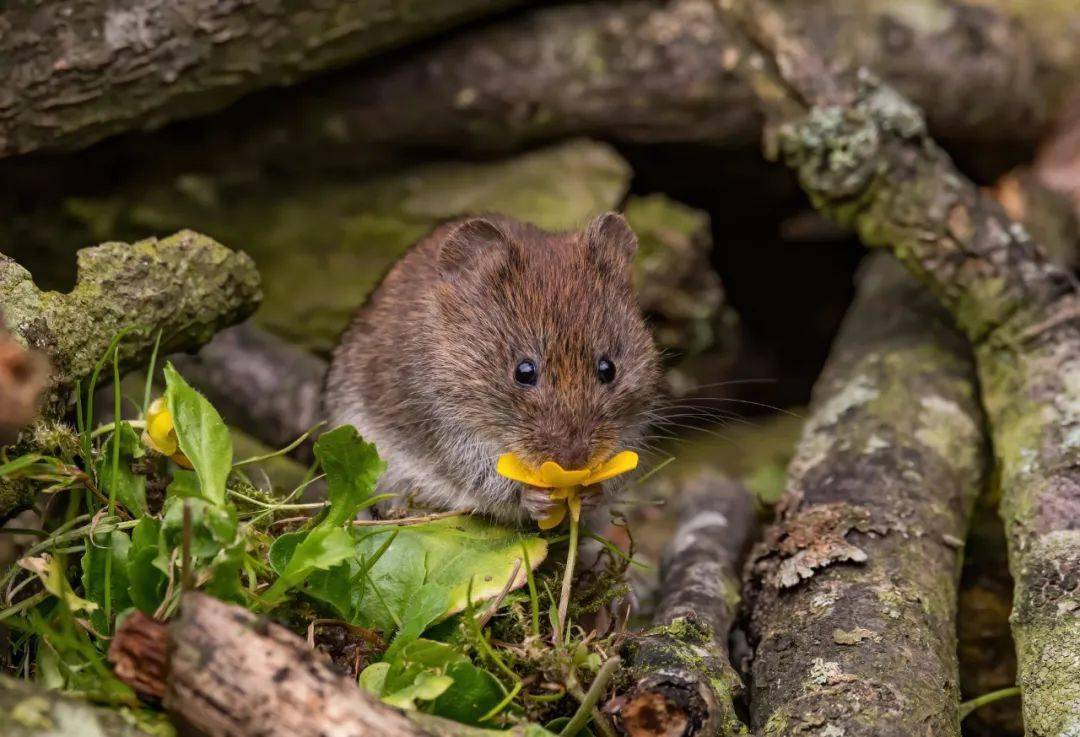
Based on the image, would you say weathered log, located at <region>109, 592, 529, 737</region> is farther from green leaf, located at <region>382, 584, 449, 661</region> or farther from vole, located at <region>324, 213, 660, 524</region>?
vole, located at <region>324, 213, 660, 524</region>

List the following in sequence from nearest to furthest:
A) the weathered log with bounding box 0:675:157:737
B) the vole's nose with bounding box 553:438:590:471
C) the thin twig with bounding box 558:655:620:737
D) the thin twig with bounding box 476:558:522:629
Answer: the weathered log with bounding box 0:675:157:737 < the thin twig with bounding box 558:655:620:737 < the thin twig with bounding box 476:558:522:629 < the vole's nose with bounding box 553:438:590:471

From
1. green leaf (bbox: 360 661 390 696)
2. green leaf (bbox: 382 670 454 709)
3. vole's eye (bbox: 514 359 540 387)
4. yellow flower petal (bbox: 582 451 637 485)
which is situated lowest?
green leaf (bbox: 360 661 390 696)

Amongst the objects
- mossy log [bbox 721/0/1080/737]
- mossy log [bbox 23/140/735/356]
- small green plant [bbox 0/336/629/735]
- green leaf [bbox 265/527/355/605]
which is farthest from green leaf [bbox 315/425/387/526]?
mossy log [bbox 23/140/735/356]

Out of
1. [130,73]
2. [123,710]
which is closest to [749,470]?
[130,73]

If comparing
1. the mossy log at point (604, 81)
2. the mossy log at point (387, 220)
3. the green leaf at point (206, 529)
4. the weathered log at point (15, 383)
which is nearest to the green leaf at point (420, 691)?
the green leaf at point (206, 529)

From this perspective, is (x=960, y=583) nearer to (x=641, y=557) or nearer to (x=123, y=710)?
(x=641, y=557)

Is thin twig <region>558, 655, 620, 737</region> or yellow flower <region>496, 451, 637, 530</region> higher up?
yellow flower <region>496, 451, 637, 530</region>

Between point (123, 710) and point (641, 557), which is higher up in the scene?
point (123, 710)
